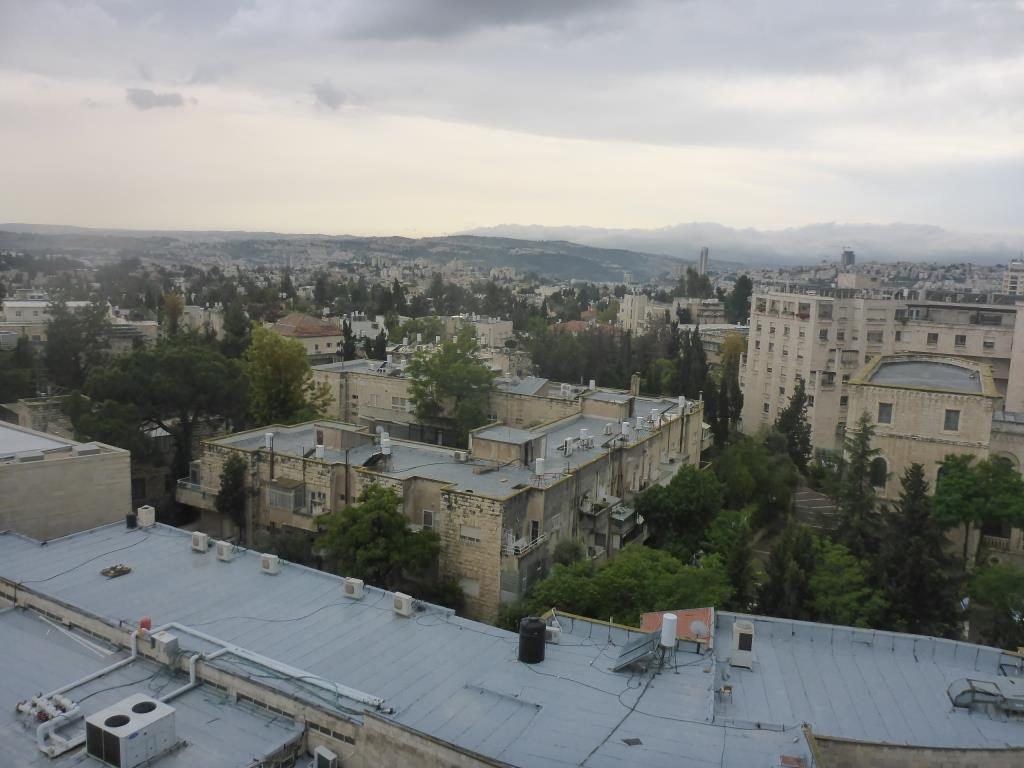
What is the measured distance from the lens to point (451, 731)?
11586 mm

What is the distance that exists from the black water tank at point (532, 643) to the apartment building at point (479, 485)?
823cm

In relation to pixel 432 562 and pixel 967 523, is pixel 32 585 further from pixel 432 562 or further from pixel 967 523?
pixel 967 523

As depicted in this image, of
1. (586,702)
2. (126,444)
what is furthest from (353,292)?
(586,702)

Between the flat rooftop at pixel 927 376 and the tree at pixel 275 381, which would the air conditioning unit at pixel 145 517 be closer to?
the tree at pixel 275 381

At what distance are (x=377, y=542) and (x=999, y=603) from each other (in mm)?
16290

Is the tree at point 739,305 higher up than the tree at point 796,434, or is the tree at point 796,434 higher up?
the tree at point 739,305

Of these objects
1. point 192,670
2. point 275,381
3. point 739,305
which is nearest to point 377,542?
point 192,670

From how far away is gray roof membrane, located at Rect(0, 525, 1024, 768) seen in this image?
11.4 metres

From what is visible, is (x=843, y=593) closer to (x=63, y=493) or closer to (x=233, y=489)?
(x=233, y=489)

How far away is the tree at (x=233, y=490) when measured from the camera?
2720cm

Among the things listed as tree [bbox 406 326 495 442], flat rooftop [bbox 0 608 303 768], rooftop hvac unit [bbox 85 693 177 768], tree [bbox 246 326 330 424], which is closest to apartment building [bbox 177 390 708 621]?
tree [bbox 406 326 495 442]

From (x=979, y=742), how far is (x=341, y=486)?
18596mm

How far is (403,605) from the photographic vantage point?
15.8 metres

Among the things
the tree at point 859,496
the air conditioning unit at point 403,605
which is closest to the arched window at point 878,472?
the tree at point 859,496
